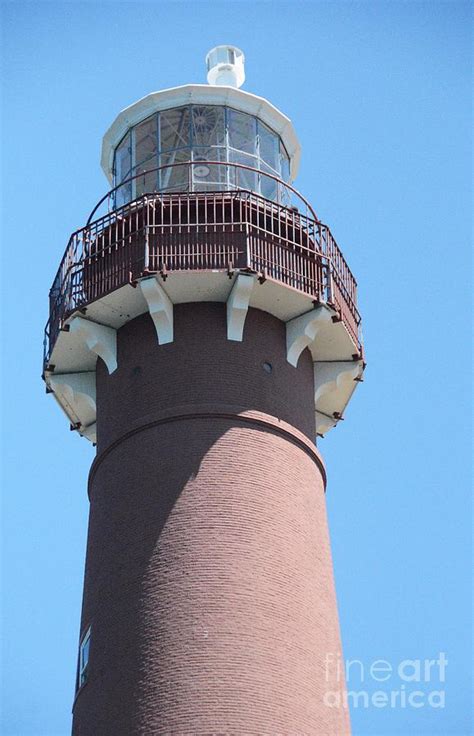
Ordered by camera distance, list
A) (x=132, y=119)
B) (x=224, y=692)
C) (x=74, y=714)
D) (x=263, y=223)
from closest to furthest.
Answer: (x=224, y=692), (x=74, y=714), (x=263, y=223), (x=132, y=119)

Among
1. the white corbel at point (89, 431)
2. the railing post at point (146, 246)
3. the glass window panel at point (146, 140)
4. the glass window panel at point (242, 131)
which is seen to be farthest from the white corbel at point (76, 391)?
the glass window panel at point (242, 131)

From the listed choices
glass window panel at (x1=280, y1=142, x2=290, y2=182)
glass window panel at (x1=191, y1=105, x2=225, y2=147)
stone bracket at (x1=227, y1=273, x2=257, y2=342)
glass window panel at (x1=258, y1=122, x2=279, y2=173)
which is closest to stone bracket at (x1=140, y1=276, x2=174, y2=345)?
stone bracket at (x1=227, y1=273, x2=257, y2=342)

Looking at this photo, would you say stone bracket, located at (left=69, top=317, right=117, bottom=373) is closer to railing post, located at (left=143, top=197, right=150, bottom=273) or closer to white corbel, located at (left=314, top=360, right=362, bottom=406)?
railing post, located at (left=143, top=197, right=150, bottom=273)

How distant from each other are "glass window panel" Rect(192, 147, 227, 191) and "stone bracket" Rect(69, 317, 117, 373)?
2.84 m

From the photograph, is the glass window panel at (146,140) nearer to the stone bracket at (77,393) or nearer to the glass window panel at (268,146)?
the glass window panel at (268,146)

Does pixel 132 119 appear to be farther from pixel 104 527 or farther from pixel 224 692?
pixel 224 692

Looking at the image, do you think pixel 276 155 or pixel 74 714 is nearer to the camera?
pixel 74 714

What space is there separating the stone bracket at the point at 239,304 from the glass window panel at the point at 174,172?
2.86 metres

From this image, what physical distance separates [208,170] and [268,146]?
62.0 inches

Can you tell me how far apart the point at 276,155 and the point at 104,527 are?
7.59 m

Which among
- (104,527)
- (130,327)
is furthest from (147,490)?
(130,327)

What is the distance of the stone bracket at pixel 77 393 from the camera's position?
2898 cm

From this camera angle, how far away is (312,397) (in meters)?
28.5

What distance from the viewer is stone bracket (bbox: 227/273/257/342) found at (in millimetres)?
26781
